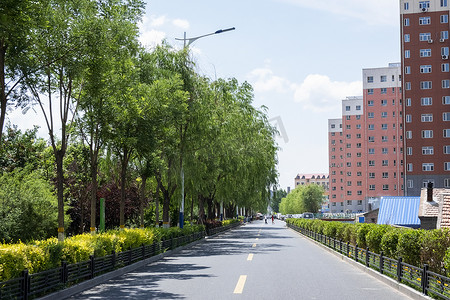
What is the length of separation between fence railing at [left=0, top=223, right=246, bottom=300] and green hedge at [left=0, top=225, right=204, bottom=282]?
165 mm

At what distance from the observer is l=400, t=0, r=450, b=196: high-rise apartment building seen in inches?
2901

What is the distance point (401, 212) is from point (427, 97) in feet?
123

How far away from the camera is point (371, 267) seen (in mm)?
17469

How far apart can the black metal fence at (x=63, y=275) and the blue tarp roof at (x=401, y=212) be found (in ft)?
88.1

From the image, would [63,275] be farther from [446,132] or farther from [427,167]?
[446,132]

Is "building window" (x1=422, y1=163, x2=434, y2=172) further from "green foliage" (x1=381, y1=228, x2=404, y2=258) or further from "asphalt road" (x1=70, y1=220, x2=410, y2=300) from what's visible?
"green foliage" (x1=381, y1=228, x2=404, y2=258)

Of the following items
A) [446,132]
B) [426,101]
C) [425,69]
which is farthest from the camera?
[425,69]

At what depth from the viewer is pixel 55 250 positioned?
1238 cm

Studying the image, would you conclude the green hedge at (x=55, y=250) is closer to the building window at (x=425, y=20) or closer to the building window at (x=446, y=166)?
the building window at (x=446, y=166)

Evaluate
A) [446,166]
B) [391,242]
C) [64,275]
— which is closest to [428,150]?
[446,166]

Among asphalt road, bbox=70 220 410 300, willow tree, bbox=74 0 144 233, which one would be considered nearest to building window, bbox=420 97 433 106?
asphalt road, bbox=70 220 410 300

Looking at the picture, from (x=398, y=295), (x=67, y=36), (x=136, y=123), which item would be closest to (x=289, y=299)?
(x=398, y=295)

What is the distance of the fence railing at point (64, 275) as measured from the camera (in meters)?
10.2

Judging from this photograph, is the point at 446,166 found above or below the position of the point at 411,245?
above
